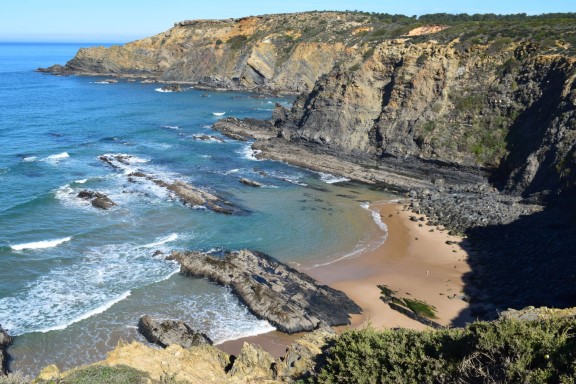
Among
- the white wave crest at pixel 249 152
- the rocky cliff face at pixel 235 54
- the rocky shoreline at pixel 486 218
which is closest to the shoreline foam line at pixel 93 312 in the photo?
the rocky shoreline at pixel 486 218

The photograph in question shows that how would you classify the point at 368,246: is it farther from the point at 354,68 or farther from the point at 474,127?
the point at 354,68

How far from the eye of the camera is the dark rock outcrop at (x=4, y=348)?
70.4ft

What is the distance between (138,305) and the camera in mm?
27297

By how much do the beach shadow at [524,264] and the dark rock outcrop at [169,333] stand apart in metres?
14.3

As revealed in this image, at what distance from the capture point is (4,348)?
2277cm

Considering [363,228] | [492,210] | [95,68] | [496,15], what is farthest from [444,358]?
[95,68]

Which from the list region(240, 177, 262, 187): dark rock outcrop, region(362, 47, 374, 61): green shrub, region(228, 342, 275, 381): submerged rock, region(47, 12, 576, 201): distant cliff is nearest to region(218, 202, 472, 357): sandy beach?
region(228, 342, 275, 381): submerged rock

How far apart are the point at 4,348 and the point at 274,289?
14112 mm

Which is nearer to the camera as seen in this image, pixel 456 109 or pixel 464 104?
pixel 464 104

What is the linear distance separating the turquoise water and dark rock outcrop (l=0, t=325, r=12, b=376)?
1.81ft

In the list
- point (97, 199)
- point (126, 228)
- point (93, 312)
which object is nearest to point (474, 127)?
point (126, 228)

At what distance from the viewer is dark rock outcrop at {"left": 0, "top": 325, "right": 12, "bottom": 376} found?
21.5 m

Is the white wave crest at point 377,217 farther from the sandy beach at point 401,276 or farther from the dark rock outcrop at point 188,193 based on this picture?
the dark rock outcrop at point 188,193

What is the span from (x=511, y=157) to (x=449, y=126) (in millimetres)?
7556
